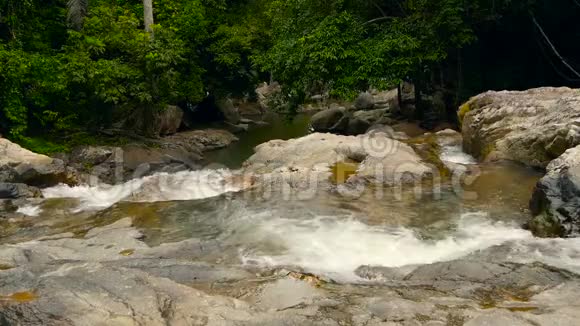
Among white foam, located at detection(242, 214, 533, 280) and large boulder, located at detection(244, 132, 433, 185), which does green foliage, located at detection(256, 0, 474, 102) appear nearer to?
large boulder, located at detection(244, 132, 433, 185)

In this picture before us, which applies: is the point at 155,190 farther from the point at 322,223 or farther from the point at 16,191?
the point at 322,223

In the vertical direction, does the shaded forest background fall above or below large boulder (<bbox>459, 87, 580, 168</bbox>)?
above

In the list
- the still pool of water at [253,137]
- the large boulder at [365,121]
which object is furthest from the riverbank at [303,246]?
the large boulder at [365,121]

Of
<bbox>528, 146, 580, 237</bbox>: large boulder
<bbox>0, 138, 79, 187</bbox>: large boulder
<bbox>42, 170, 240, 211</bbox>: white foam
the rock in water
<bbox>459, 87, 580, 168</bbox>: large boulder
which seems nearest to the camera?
<bbox>528, 146, 580, 237</bbox>: large boulder

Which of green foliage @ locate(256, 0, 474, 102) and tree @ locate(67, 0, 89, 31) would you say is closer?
green foliage @ locate(256, 0, 474, 102)

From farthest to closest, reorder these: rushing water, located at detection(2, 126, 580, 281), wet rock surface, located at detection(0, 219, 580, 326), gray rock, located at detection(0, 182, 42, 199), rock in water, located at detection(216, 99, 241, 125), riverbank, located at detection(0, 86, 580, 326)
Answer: rock in water, located at detection(216, 99, 241, 125), gray rock, located at detection(0, 182, 42, 199), rushing water, located at detection(2, 126, 580, 281), riverbank, located at detection(0, 86, 580, 326), wet rock surface, located at detection(0, 219, 580, 326)

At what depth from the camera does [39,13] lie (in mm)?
19922

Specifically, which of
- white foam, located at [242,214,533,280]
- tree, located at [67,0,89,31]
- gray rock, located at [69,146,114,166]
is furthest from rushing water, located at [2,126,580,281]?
tree, located at [67,0,89,31]

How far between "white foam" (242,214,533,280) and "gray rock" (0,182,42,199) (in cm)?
607

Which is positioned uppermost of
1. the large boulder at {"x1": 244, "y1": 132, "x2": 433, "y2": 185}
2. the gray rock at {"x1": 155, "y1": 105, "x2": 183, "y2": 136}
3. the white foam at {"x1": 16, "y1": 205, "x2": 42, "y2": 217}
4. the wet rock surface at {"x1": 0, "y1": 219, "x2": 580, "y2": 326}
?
the gray rock at {"x1": 155, "y1": 105, "x2": 183, "y2": 136}

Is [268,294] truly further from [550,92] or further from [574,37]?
[574,37]

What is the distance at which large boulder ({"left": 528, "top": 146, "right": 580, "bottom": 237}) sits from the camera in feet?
25.0

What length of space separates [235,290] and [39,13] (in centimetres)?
1774

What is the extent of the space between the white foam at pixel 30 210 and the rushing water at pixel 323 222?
0.02m
